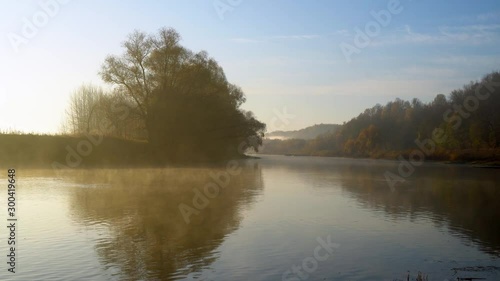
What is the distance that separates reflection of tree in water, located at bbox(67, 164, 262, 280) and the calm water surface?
0.04 m

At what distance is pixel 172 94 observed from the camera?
66938mm

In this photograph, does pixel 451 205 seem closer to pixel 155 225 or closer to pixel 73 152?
pixel 155 225

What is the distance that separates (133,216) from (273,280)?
428 inches

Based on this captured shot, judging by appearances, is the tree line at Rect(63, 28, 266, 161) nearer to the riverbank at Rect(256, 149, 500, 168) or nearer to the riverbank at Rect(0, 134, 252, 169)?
the riverbank at Rect(0, 134, 252, 169)

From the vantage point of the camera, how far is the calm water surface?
13.5m

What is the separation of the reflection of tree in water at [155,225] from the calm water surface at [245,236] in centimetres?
4

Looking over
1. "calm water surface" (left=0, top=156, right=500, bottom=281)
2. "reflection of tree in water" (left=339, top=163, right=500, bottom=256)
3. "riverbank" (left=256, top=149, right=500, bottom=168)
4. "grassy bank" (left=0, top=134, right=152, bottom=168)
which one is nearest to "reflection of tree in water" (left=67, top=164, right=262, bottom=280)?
"calm water surface" (left=0, top=156, right=500, bottom=281)

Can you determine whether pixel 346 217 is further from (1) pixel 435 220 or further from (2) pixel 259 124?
(2) pixel 259 124

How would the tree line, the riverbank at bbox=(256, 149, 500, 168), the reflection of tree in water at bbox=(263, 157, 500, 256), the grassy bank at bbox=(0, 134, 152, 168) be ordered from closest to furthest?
1. the reflection of tree in water at bbox=(263, 157, 500, 256)
2. the grassy bank at bbox=(0, 134, 152, 168)
3. the tree line
4. the riverbank at bbox=(256, 149, 500, 168)

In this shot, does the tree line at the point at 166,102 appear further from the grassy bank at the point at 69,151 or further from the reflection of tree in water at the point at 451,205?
the reflection of tree in water at the point at 451,205

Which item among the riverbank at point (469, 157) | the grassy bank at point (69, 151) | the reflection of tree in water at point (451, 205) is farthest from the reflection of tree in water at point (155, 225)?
the riverbank at point (469, 157)

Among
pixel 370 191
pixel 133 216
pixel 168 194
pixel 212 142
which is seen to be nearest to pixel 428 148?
pixel 212 142

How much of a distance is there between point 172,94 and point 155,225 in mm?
48706

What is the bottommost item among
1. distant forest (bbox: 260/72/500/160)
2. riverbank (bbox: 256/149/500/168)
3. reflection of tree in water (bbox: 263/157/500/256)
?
reflection of tree in water (bbox: 263/157/500/256)
